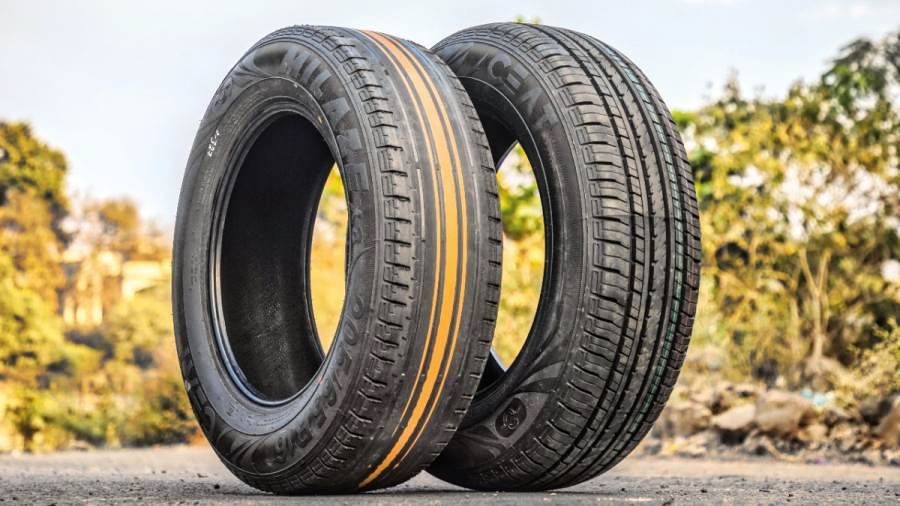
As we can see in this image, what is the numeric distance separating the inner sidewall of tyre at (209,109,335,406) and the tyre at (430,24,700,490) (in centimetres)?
114

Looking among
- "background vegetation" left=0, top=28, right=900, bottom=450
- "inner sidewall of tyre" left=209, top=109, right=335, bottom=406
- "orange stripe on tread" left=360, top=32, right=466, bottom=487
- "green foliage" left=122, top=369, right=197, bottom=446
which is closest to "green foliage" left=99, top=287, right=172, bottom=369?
"background vegetation" left=0, top=28, right=900, bottom=450

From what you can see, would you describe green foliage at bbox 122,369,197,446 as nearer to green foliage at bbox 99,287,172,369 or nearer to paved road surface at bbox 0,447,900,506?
green foliage at bbox 99,287,172,369

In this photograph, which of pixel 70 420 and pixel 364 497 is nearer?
pixel 364 497

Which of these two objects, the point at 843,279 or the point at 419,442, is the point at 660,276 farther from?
the point at 843,279

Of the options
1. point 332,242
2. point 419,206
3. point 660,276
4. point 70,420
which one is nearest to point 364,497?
point 419,206

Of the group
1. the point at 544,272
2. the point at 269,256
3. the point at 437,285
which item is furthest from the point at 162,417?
the point at 437,285

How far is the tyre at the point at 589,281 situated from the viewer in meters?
4.32

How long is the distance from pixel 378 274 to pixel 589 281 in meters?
0.94

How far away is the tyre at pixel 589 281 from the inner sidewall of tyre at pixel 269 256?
1145mm

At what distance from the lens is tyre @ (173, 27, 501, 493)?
389 cm

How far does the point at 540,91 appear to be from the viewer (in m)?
4.58

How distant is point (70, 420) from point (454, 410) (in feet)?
42.9

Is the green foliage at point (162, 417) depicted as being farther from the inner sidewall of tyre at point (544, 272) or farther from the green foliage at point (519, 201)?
the inner sidewall of tyre at point (544, 272)

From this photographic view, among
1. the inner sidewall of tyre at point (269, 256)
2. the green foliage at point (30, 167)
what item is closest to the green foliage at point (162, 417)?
the inner sidewall of tyre at point (269, 256)
